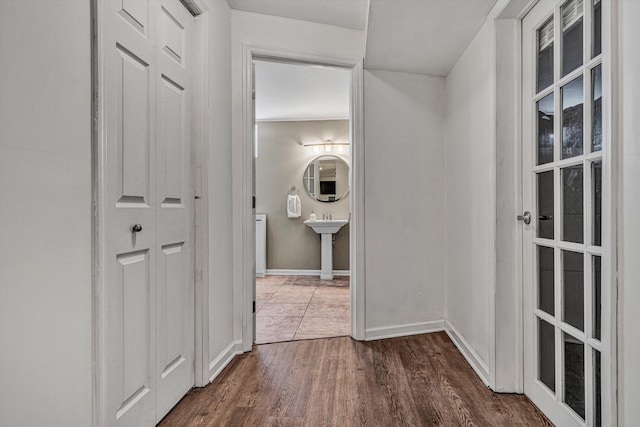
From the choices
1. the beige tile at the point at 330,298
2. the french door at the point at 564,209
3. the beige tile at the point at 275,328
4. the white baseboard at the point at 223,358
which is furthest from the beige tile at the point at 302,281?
the french door at the point at 564,209

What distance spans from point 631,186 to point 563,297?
0.65m

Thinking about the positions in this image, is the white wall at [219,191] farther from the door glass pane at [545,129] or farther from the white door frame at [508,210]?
the door glass pane at [545,129]

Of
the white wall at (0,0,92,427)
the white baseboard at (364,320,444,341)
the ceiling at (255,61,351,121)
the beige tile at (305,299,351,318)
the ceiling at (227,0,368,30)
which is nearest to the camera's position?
the white wall at (0,0,92,427)

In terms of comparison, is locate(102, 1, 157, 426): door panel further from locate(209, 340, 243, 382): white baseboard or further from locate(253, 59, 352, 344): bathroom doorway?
locate(253, 59, 352, 344): bathroom doorway

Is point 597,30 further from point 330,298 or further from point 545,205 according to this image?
point 330,298

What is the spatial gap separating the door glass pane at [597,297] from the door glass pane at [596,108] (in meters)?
0.40

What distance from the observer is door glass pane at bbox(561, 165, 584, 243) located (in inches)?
54.5

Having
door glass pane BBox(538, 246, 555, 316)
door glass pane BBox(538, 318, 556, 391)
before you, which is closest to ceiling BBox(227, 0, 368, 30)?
door glass pane BBox(538, 246, 555, 316)

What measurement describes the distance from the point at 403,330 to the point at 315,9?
93.1 inches

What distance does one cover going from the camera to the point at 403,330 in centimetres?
272

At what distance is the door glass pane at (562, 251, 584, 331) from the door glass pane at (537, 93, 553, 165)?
0.45 metres

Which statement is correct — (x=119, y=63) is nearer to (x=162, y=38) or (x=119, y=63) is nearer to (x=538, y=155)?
(x=162, y=38)

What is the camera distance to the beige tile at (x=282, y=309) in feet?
11.2

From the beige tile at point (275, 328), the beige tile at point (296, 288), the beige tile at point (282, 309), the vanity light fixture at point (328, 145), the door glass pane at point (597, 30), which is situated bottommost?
the beige tile at point (296, 288)
